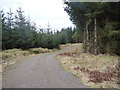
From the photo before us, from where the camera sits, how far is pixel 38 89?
6691 millimetres

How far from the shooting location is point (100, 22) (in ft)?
68.8

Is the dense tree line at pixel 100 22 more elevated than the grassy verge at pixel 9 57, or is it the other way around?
the dense tree line at pixel 100 22

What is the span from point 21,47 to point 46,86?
25.9m

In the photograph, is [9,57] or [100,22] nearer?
[9,57]

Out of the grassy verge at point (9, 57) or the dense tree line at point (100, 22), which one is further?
the dense tree line at point (100, 22)

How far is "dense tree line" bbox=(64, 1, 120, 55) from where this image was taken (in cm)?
1789

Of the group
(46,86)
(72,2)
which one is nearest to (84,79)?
(46,86)

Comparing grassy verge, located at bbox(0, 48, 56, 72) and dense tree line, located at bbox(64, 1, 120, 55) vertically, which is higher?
dense tree line, located at bbox(64, 1, 120, 55)

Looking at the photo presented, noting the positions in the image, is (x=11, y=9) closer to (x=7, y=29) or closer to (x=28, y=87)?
(x=7, y=29)

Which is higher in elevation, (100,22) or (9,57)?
(100,22)

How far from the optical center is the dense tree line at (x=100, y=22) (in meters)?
17.9

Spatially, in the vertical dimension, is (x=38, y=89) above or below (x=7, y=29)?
below

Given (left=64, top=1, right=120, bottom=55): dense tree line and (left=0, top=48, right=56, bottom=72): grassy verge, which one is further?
(left=64, top=1, right=120, bottom=55): dense tree line

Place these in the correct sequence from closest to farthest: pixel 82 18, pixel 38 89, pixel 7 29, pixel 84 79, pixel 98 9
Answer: pixel 38 89
pixel 84 79
pixel 98 9
pixel 82 18
pixel 7 29
